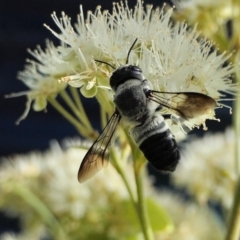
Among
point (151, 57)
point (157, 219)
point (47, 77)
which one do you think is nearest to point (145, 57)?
point (151, 57)

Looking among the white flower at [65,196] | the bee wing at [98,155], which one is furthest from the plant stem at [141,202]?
the white flower at [65,196]

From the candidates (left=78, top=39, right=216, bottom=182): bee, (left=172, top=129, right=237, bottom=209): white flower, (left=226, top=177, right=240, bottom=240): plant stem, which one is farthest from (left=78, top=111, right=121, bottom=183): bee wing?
(left=172, top=129, right=237, bottom=209): white flower

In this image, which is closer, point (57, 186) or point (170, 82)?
point (170, 82)

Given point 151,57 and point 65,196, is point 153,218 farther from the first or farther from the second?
point 151,57

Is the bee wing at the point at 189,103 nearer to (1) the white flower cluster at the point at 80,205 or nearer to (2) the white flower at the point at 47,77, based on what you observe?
(2) the white flower at the point at 47,77

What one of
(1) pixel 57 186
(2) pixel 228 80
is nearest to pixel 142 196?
(2) pixel 228 80

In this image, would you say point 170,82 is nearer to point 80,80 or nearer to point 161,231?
point 80,80
